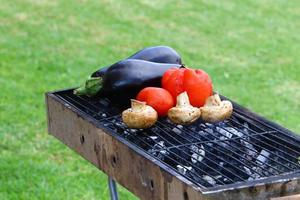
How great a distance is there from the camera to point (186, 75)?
3.32 m

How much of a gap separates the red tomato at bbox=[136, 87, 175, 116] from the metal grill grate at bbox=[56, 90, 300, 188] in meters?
0.06

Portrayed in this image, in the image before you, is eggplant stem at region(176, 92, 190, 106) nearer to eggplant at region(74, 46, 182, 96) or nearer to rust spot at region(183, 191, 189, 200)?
eggplant at region(74, 46, 182, 96)

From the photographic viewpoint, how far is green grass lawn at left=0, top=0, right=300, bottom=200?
18.5 ft

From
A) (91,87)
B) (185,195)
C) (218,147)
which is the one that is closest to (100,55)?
(91,87)

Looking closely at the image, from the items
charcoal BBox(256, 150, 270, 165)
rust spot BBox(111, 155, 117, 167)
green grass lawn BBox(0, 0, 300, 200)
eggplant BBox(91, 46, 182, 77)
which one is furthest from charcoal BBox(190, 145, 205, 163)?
green grass lawn BBox(0, 0, 300, 200)

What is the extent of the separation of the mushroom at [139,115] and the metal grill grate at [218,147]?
0.04 meters

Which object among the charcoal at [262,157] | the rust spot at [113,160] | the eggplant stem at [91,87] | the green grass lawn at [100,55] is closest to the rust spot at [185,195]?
the charcoal at [262,157]

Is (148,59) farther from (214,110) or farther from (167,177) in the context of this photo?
(167,177)

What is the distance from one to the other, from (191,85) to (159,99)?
0.14m

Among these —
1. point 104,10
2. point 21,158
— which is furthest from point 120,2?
point 21,158

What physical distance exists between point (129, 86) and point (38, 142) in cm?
280

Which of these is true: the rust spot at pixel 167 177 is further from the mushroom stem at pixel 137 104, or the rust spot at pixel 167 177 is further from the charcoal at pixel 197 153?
the mushroom stem at pixel 137 104

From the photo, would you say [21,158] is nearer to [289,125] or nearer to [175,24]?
[289,125]

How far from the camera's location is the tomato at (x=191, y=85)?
130 inches
